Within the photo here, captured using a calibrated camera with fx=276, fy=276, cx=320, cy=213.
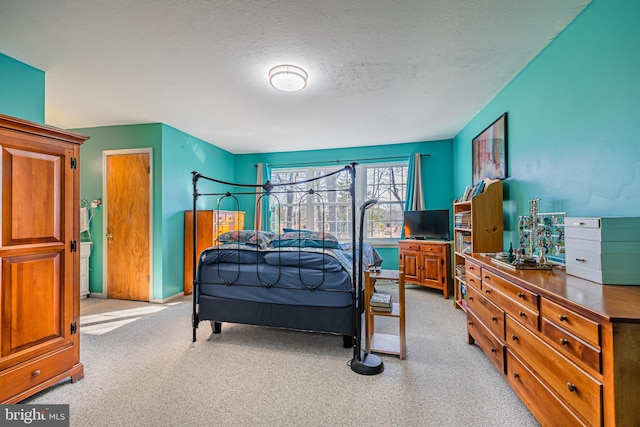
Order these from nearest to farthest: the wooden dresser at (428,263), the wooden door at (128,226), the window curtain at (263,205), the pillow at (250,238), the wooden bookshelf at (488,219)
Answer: the pillow at (250,238), the wooden bookshelf at (488,219), the wooden door at (128,226), the wooden dresser at (428,263), the window curtain at (263,205)

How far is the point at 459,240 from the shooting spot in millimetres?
3645

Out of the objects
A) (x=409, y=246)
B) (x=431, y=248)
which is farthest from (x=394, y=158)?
(x=431, y=248)

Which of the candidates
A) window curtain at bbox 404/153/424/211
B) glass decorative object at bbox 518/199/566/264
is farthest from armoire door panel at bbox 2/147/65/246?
window curtain at bbox 404/153/424/211

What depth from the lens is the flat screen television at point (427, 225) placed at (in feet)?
14.5

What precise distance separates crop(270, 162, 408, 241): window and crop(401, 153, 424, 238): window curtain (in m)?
0.24

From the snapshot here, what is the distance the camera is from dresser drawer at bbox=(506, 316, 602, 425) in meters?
1.06

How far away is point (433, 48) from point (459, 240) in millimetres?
2401

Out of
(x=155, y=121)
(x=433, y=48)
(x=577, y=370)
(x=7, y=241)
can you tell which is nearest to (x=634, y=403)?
(x=577, y=370)

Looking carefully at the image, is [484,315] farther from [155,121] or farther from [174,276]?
[155,121]

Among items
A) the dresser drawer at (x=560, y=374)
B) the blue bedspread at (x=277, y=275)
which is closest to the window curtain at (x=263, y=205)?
the blue bedspread at (x=277, y=275)

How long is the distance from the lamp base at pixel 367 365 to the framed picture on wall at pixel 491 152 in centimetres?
228

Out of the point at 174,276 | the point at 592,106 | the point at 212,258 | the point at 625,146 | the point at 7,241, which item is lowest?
the point at 174,276

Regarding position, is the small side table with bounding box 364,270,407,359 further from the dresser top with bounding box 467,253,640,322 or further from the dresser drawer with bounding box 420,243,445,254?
the dresser drawer with bounding box 420,243,445,254

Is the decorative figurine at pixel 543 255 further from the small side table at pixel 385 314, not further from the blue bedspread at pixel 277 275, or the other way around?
the blue bedspread at pixel 277 275
